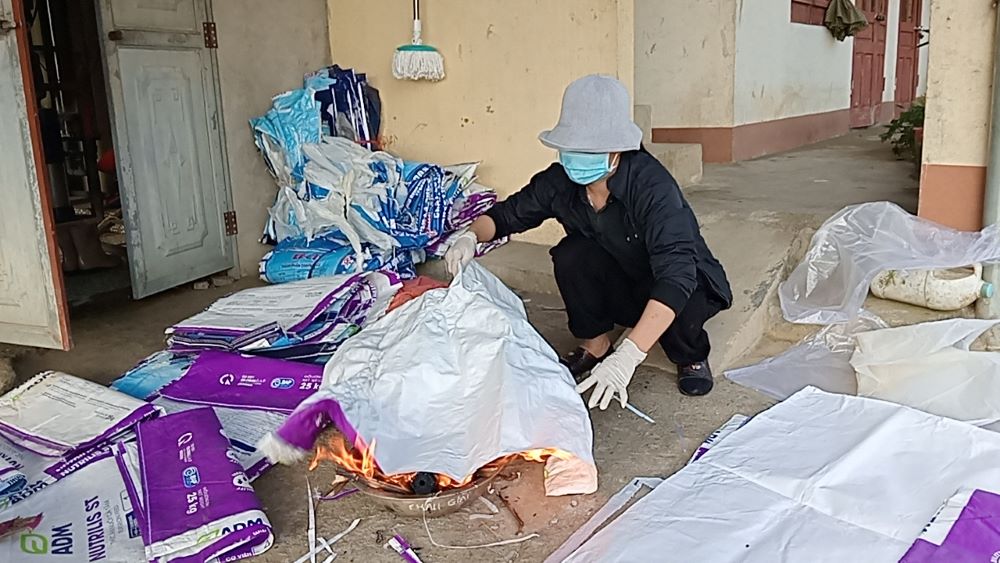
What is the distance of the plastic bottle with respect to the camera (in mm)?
2338

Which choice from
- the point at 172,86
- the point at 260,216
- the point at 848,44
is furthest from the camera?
the point at 848,44

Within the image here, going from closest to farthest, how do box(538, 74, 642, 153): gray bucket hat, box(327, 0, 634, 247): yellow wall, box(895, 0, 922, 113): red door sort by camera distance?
box(538, 74, 642, 153): gray bucket hat < box(327, 0, 634, 247): yellow wall < box(895, 0, 922, 113): red door

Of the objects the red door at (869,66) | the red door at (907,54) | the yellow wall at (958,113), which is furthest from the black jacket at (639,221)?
the red door at (907,54)

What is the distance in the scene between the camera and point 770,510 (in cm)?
138

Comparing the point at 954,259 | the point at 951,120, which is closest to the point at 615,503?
the point at 954,259

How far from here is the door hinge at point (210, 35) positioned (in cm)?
322

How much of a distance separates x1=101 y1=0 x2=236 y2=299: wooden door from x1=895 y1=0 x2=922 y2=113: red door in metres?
6.68

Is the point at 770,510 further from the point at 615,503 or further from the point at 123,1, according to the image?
the point at 123,1

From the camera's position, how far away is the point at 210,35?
324cm

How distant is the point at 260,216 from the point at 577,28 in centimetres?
158

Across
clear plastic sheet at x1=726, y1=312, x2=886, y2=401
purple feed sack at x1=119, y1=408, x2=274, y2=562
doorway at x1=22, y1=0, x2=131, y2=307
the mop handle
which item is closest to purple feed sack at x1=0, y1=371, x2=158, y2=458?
purple feed sack at x1=119, y1=408, x2=274, y2=562

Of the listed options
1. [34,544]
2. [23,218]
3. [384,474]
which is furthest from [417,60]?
[34,544]

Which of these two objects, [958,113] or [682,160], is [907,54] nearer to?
[682,160]

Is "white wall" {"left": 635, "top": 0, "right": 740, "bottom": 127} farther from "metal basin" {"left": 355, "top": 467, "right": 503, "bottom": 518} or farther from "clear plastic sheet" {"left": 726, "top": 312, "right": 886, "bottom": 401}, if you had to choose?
"metal basin" {"left": 355, "top": 467, "right": 503, "bottom": 518}
